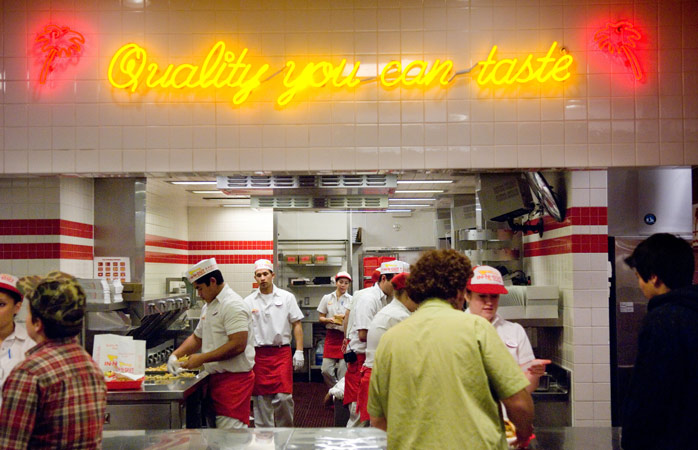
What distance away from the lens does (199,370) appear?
526 centimetres

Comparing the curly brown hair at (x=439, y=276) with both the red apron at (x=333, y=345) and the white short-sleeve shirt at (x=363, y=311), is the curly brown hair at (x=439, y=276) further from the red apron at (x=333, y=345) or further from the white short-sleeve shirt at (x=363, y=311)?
the red apron at (x=333, y=345)

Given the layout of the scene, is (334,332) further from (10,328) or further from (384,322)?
(10,328)

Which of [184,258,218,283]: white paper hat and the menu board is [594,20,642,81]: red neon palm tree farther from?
the menu board

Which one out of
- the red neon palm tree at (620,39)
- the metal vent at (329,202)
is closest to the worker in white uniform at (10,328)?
the metal vent at (329,202)

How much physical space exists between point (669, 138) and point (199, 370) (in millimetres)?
3887

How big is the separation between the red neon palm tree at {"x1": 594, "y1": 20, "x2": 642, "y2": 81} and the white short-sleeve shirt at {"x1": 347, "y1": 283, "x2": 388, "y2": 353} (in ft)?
9.31

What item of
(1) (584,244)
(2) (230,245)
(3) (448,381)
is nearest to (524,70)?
(1) (584,244)

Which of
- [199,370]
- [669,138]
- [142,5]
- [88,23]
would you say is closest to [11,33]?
[88,23]

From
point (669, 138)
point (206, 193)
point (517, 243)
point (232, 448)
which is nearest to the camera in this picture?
point (232, 448)

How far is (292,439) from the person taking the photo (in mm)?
3221

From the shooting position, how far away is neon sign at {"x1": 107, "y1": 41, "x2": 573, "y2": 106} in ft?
15.1

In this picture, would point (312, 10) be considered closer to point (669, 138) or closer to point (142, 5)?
point (142, 5)

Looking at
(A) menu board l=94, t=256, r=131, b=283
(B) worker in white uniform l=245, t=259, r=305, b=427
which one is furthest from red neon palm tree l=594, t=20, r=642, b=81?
(A) menu board l=94, t=256, r=131, b=283

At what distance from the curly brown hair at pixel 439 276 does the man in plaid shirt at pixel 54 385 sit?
1.18 meters
